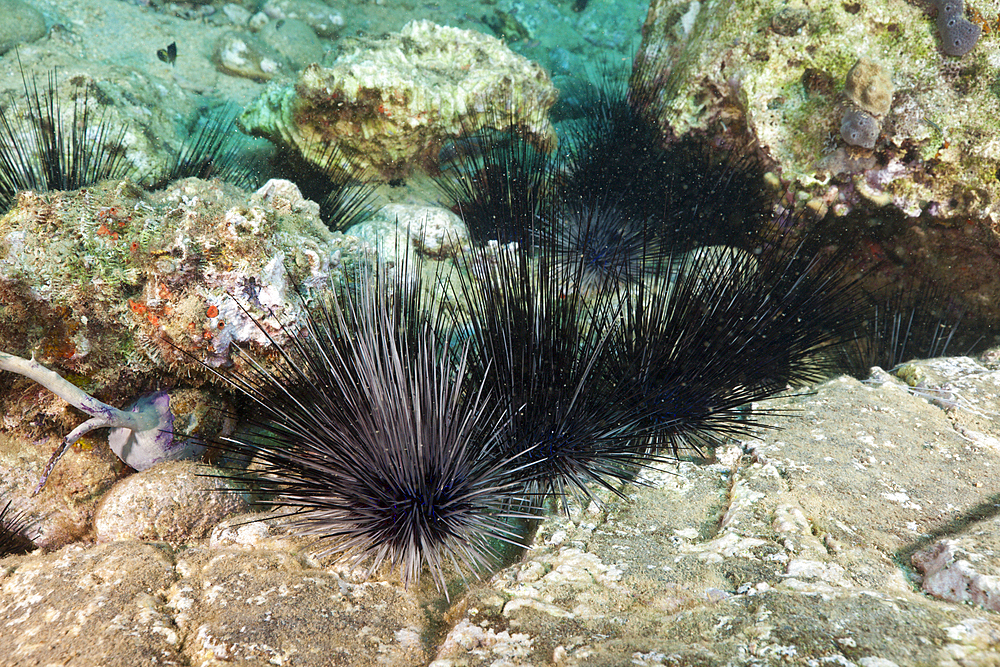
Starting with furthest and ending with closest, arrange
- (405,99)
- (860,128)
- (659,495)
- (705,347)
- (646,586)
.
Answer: (405,99) < (860,128) < (705,347) < (659,495) < (646,586)

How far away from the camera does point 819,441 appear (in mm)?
2404

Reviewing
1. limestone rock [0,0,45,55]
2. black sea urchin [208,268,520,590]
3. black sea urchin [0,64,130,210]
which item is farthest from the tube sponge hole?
limestone rock [0,0,45,55]

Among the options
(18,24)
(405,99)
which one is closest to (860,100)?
(405,99)

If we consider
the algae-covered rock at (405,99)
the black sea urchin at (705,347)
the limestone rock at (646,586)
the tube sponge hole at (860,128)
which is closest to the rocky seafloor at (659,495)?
the limestone rock at (646,586)

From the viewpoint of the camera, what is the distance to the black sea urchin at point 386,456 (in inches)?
71.8

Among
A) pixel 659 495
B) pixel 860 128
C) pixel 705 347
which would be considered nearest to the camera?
pixel 659 495

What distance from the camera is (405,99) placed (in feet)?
14.8

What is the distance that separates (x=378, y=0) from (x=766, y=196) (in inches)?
309

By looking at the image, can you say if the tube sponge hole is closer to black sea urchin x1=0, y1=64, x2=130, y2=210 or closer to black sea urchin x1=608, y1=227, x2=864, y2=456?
black sea urchin x1=608, y1=227, x2=864, y2=456

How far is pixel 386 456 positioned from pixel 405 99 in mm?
3722

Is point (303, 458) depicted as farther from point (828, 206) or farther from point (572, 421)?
point (828, 206)

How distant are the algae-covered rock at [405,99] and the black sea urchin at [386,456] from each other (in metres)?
3.09

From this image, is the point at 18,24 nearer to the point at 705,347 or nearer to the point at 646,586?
the point at 705,347

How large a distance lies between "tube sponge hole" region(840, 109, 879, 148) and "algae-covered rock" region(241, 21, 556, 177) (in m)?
2.38
